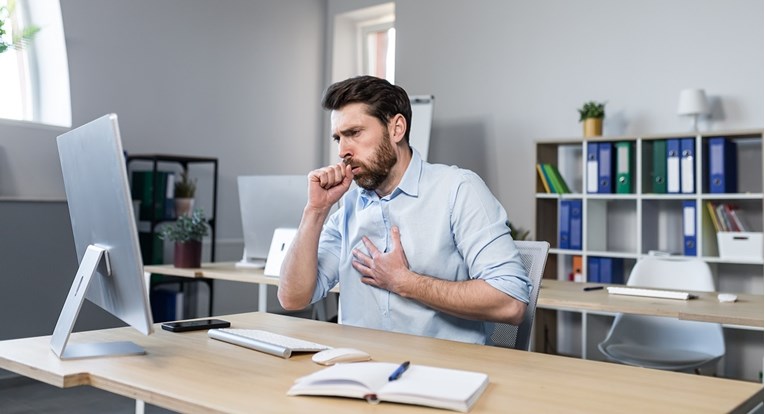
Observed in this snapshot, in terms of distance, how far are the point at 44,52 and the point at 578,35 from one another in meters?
3.47

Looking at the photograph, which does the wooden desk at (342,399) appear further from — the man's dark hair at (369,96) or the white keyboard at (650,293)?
the white keyboard at (650,293)

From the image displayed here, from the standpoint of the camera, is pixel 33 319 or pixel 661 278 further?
pixel 33 319

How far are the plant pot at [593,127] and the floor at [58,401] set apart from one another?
9.63 ft

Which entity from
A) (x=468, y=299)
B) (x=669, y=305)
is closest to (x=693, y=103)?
(x=669, y=305)

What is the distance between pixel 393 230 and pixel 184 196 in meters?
3.16

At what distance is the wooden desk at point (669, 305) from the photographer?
85.5 inches

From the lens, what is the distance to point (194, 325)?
1697 millimetres

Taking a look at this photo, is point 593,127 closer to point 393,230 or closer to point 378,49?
point 378,49

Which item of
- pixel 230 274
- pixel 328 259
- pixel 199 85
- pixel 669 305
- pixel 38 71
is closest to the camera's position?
pixel 328 259

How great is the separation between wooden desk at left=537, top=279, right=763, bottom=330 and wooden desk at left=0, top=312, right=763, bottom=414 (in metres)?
1.00

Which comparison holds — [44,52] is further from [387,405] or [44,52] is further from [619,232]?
[387,405]

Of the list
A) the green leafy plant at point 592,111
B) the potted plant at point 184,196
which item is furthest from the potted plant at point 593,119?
the potted plant at point 184,196

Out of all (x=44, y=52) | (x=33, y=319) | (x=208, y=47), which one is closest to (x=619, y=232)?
(x=208, y=47)

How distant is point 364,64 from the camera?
631cm
